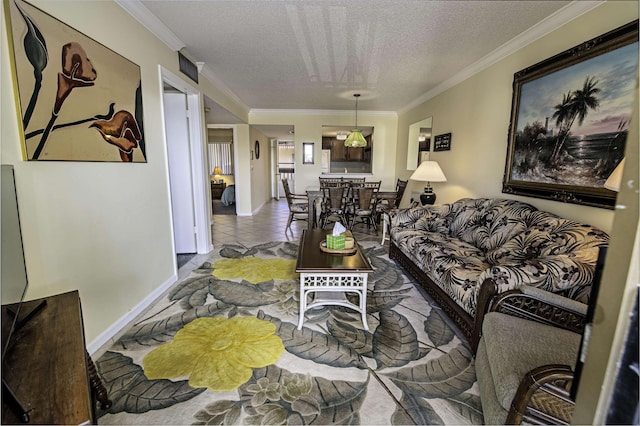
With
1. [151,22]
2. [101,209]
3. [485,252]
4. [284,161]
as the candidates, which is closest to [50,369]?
[101,209]

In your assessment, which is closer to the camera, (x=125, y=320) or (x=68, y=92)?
(x=68, y=92)

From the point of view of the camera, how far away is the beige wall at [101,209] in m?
1.45

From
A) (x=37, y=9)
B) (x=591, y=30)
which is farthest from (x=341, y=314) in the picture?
(x=591, y=30)

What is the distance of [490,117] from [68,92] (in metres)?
3.85

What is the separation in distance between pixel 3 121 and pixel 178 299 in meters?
1.77

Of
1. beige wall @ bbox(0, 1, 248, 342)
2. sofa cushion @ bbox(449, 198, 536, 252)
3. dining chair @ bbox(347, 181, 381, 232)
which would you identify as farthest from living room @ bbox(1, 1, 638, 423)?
dining chair @ bbox(347, 181, 381, 232)

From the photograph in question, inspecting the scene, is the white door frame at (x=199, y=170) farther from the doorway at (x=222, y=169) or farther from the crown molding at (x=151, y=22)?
the doorway at (x=222, y=169)

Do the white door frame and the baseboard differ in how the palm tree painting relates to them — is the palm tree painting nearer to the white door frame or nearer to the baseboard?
the baseboard

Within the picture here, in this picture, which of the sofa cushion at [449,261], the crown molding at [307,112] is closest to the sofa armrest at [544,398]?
the sofa cushion at [449,261]

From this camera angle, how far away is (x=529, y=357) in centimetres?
117

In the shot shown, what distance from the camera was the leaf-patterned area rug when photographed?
1.39m

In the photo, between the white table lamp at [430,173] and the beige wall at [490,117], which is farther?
the white table lamp at [430,173]

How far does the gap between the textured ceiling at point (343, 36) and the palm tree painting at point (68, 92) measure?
0.63 metres

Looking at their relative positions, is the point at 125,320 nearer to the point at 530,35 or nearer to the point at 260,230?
the point at 260,230
